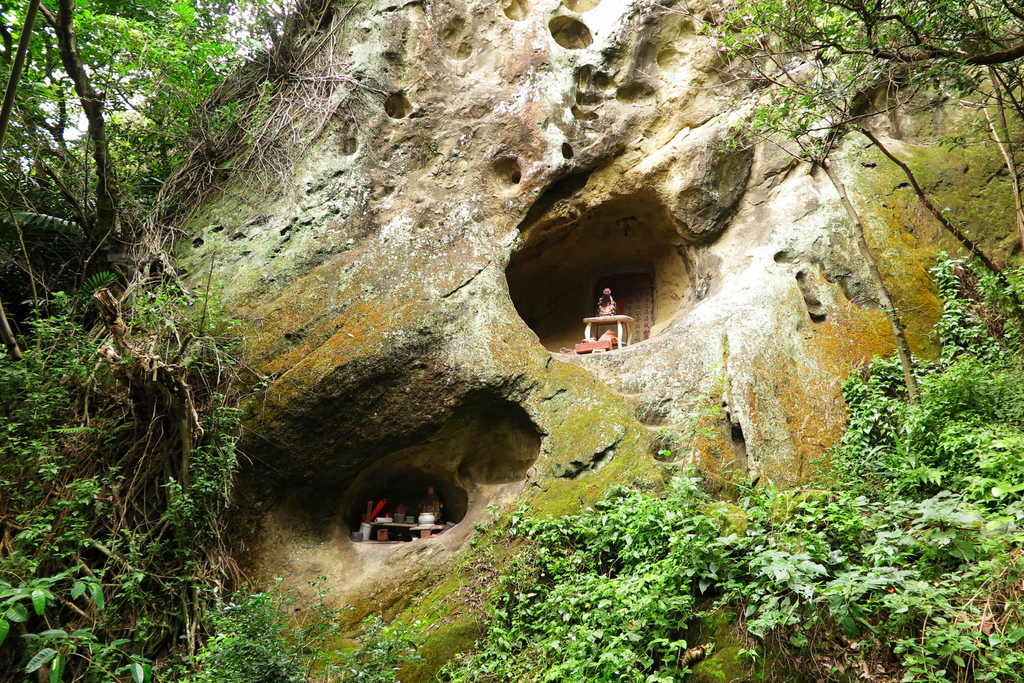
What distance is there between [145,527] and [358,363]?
234 cm

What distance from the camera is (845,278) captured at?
7863 millimetres

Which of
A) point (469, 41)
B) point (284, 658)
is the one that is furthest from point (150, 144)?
point (284, 658)

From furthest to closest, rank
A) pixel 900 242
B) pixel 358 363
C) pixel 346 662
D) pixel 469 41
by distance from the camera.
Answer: pixel 469 41, pixel 900 242, pixel 358 363, pixel 346 662

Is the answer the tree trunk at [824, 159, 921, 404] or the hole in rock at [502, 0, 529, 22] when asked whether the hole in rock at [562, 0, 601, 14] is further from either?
the tree trunk at [824, 159, 921, 404]

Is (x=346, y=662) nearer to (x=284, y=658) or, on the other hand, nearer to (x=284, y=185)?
(x=284, y=658)

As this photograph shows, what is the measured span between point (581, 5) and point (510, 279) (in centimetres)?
421

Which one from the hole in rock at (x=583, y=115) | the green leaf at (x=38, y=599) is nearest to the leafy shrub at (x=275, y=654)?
the green leaf at (x=38, y=599)

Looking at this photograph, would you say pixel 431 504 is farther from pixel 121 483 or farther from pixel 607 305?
pixel 607 305

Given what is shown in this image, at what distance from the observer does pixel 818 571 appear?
12.5ft

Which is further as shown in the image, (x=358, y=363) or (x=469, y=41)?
(x=469, y=41)

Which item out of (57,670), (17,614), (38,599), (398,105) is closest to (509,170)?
(398,105)

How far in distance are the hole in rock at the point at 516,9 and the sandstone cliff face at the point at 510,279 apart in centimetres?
4

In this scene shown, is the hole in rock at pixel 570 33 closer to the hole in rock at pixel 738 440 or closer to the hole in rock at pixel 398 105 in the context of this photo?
the hole in rock at pixel 398 105

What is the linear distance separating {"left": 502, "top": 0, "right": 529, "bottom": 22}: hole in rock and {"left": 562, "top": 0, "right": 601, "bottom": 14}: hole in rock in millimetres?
587
